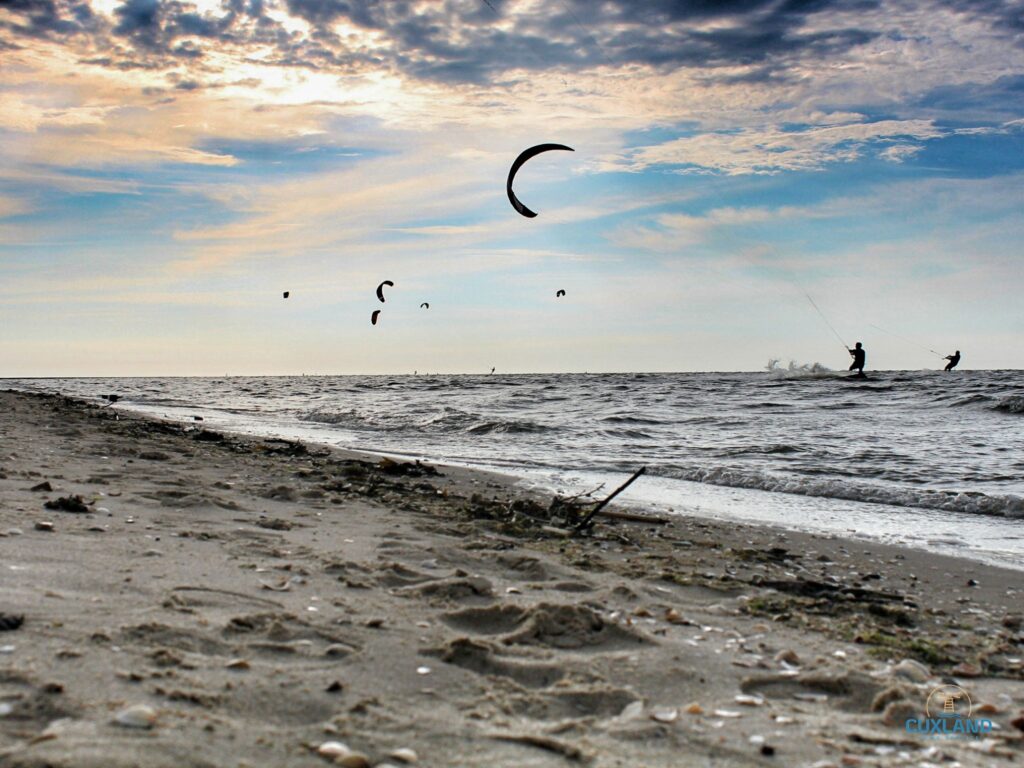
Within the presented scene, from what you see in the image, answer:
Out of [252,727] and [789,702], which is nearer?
[252,727]

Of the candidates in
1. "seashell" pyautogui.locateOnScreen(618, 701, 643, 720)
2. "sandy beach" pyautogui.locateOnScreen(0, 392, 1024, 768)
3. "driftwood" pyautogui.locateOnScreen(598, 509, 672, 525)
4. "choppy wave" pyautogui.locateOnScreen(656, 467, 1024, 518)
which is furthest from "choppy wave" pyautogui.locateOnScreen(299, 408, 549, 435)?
"seashell" pyautogui.locateOnScreen(618, 701, 643, 720)

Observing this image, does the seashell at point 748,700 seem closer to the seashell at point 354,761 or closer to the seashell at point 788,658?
the seashell at point 788,658

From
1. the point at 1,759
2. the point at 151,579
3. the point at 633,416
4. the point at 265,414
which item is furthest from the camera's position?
the point at 265,414

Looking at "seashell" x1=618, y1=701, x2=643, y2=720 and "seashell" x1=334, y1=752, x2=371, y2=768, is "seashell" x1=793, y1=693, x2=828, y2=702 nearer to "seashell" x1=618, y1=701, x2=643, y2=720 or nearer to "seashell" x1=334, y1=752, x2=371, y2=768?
"seashell" x1=618, y1=701, x2=643, y2=720

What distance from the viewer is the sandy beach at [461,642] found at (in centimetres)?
238

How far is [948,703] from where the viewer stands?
304 cm

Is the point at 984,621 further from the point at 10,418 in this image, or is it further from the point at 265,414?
the point at 265,414

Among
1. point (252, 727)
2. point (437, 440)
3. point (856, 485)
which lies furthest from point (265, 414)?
point (252, 727)

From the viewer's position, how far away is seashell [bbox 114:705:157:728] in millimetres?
2234

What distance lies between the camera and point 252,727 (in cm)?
234

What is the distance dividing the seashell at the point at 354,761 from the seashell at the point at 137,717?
0.53 metres

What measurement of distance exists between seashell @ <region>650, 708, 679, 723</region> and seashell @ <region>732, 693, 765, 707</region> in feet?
0.88

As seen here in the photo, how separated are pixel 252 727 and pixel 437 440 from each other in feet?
43.3

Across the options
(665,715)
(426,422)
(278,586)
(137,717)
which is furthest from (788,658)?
(426,422)
